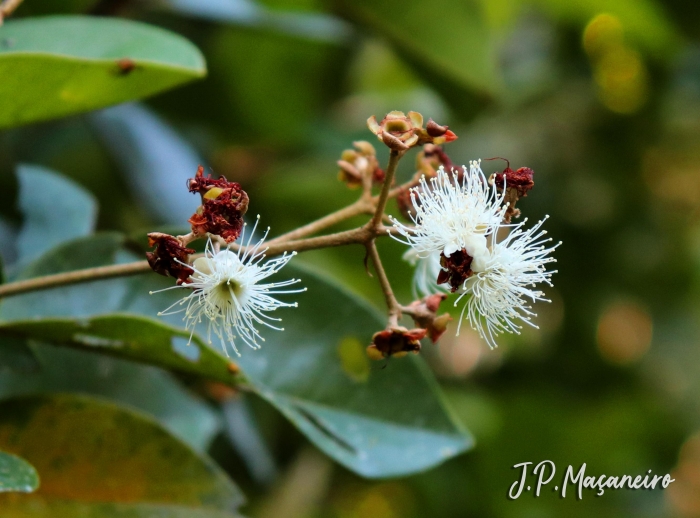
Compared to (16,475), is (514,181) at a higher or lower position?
higher

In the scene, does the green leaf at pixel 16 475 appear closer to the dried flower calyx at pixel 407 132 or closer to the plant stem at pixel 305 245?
the plant stem at pixel 305 245

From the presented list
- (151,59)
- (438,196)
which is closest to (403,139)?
(438,196)

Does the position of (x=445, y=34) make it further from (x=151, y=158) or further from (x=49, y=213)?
(x=49, y=213)

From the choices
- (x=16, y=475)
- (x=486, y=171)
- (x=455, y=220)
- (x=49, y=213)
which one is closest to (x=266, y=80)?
(x=486, y=171)

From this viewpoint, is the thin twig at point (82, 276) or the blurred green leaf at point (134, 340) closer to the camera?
the thin twig at point (82, 276)

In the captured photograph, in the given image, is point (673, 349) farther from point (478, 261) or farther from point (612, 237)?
point (478, 261)

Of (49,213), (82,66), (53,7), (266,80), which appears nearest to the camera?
(82,66)

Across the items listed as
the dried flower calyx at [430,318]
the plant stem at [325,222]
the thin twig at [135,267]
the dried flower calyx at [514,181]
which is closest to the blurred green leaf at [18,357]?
the thin twig at [135,267]
